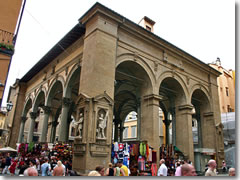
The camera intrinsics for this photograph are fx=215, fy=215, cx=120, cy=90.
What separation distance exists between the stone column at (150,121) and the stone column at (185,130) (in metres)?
3.48

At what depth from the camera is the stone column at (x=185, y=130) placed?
15.0 metres

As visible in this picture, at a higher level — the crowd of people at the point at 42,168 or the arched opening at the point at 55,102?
the arched opening at the point at 55,102

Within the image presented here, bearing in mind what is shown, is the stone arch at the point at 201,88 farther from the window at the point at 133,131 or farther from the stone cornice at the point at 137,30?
the window at the point at 133,131

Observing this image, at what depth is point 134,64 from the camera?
43.0ft

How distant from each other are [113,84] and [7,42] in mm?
5111

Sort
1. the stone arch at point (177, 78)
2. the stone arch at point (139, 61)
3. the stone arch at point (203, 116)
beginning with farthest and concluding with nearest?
the stone arch at point (203, 116), the stone arch at point (177, 78), the stone arch at point (139, 61)

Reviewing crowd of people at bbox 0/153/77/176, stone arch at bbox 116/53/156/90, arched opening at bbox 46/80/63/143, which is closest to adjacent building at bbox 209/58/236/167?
stone arch at bbox 116/53/156/90

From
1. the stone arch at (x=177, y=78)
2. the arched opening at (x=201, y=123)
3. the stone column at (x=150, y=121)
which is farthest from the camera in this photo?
the arched opening at (x=201, y=123)

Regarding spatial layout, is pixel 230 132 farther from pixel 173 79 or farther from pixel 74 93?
pixel 74 93

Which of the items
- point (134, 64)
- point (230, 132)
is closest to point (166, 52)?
point (134, 64)

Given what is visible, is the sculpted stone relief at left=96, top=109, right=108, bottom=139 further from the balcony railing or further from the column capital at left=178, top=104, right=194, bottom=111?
the column capital at left=178, top=104, right=194, bottom=111

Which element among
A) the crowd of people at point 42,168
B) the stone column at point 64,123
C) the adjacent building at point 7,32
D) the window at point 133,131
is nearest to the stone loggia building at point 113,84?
the stone column at point 64,123

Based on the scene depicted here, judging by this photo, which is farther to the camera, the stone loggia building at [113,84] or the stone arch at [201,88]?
the stone arch at [201,88]

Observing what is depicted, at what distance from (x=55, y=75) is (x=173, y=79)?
8.72 m
